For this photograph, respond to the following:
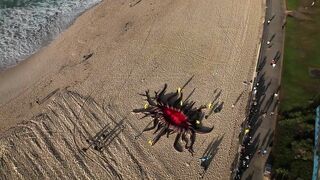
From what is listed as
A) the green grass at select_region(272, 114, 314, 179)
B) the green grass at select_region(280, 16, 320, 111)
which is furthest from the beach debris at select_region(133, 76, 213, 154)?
the green grass at select_region(280, 16, 320, 111)

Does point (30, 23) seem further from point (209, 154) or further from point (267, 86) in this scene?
point (267, 86)

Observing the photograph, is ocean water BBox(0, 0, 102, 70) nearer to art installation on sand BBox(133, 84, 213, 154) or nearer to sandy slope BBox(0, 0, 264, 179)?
sandy slope BBox(0, 0, 264, 179)

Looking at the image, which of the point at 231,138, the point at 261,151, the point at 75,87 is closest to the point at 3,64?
the point at 75,87

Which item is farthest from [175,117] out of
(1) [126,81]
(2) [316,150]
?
(2) [316,150]

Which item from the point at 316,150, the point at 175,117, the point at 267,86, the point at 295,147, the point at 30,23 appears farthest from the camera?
the point at 30,23

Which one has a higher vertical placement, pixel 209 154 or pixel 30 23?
pixel 30 23

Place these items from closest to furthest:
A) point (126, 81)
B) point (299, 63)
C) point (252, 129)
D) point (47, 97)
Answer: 1. point (252, 129)
2. point (47, 97)
3. point (126, 81)
4. point (299, 63)
